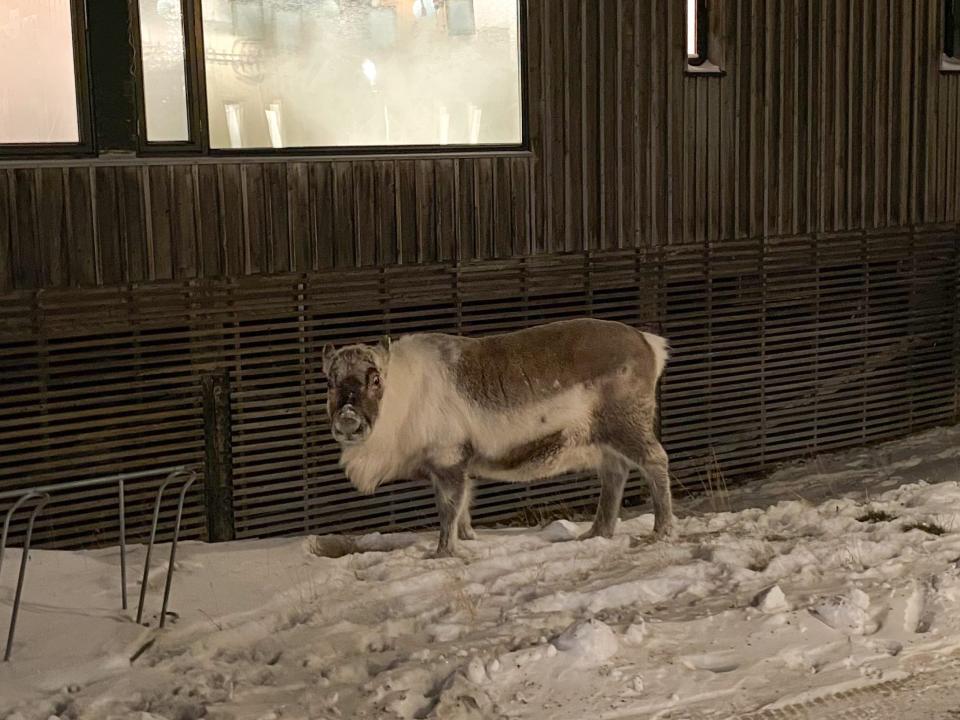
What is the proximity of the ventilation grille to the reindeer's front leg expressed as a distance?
2515 mm

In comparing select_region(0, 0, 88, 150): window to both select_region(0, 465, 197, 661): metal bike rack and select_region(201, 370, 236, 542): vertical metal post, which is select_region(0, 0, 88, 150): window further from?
select_region(0, 465, 197, 661): metal bike rack

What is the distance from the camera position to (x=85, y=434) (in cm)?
935

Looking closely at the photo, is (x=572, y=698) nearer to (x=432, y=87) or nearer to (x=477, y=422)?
(x=477, y=422)

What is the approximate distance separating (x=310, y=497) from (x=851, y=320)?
21.0 feet

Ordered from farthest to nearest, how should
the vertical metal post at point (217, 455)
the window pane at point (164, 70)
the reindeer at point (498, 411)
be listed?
the vertical metal post at point (217, 455), the window pane at point (164, 70), the reindeer at point (498, 411)

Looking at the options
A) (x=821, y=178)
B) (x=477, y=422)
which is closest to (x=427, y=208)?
(x=477, y=422)

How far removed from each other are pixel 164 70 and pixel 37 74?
0.92 metres

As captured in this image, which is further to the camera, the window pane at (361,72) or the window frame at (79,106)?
the window pane at (361,72)

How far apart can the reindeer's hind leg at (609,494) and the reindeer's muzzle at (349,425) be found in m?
1.80

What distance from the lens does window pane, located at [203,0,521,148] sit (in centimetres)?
989

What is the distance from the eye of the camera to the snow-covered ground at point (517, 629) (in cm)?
560

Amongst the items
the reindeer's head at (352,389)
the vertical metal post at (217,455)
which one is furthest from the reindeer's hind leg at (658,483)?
the vertical metal post at (217,455)

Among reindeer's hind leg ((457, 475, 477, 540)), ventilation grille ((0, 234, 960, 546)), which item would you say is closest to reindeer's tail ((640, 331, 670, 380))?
reindeer's hind leg ((457, 475, 477, 540))

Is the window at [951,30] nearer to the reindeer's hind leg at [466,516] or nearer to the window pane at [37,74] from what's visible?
the reindeer's hind leg at [466,516]
